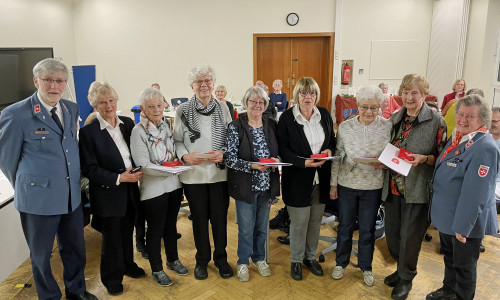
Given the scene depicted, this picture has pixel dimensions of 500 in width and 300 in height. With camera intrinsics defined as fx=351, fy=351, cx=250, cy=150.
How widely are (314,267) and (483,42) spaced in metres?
6.55

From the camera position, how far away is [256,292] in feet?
8.76

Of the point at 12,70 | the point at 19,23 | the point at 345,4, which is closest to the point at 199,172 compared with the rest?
the point at 12,70

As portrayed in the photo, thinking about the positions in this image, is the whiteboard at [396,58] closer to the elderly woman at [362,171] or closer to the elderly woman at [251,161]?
the elderly woman at [362,171]

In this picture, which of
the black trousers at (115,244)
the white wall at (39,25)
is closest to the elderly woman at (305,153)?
the black trousers at (115,244)

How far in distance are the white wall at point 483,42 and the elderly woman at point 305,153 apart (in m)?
6.00

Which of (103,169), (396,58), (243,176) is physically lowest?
(243,176)

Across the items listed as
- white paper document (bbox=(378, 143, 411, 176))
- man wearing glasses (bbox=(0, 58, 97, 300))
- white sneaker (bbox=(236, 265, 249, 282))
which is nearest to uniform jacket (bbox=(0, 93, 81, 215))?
man wearing glasses (bbox=(0, 58, 97, 300))

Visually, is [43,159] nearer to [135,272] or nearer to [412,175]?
[135,272]

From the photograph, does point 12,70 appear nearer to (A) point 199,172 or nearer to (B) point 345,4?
(A) point 199,172

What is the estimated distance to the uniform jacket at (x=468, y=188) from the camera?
1.99 meters

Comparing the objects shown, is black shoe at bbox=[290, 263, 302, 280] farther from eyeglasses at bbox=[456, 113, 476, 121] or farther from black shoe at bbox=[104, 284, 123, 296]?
eyeglasses at bbox=[456, 113, 476, 121]

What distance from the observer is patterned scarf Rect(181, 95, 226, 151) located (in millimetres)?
2547

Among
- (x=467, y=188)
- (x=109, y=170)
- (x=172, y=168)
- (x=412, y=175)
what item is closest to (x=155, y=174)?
(x=172, y=168)

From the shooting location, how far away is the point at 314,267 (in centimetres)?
289
